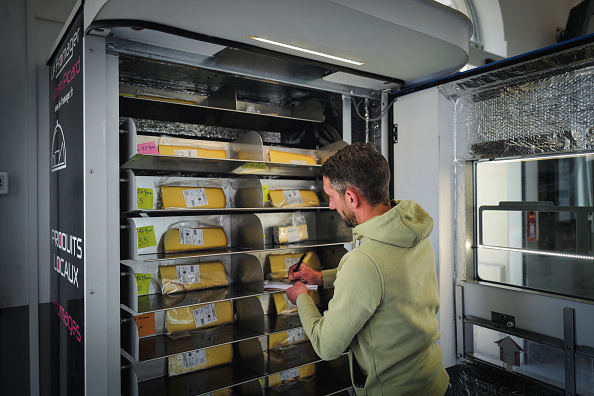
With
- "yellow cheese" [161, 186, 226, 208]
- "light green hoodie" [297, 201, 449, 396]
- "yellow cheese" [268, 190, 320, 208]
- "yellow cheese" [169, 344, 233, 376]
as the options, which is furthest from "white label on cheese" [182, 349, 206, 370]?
"light green hoodie" [297, 201, 449, 396]

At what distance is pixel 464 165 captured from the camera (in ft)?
8.77

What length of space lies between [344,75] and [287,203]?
0.89 meters

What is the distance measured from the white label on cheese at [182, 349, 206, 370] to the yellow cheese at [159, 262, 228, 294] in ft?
1.30

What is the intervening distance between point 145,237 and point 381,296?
1278mm

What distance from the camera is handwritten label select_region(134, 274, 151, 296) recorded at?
2246mm

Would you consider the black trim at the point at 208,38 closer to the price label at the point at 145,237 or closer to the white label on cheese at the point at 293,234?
the price label at the point at 145,237

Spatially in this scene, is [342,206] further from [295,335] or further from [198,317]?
[295,335]

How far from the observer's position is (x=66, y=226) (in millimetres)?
2127

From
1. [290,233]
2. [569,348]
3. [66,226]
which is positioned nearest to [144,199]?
[66,226]

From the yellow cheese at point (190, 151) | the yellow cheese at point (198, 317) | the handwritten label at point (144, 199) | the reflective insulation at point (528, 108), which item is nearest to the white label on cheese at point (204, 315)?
the yellow cheese at point (198, 317)

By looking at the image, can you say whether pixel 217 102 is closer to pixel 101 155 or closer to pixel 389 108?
pixel 101 155

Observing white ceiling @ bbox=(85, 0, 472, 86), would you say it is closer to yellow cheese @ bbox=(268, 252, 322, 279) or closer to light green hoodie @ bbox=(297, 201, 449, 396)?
light green hoodie @ bbox=(297, 201, 449, 396)

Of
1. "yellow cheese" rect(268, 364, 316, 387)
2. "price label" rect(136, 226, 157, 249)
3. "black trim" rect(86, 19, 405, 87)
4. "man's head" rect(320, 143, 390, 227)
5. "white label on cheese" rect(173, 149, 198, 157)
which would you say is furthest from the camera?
"yellow cheese" rect(268, 364, 316, 387)

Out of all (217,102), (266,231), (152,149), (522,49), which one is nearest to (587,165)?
(522,49)
